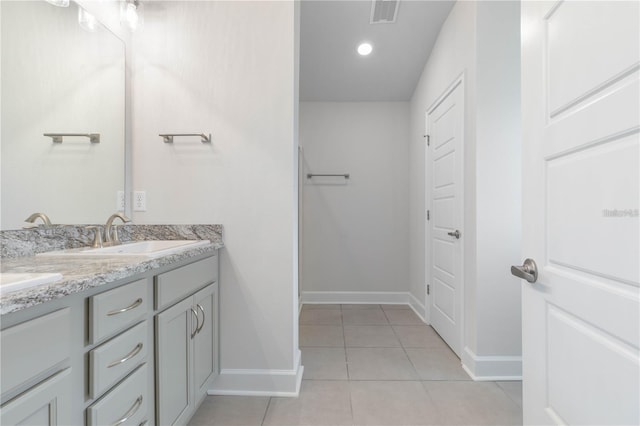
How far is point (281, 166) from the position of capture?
187cm

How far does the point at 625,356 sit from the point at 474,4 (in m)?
2.18

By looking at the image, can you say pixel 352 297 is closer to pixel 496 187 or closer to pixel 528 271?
pixel 496 187

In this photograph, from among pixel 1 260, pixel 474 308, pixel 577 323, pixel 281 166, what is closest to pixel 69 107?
pixel 1 260

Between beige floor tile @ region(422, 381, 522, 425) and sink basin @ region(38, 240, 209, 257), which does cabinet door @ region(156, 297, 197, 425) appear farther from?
beige floor tile @ region(422, 381, 522, 425)

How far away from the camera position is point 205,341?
5.44ft

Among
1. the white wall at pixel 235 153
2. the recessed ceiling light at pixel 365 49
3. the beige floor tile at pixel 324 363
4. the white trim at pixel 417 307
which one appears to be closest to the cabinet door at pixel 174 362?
the white wall at pixel 235 153

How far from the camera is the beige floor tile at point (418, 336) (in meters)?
2.56

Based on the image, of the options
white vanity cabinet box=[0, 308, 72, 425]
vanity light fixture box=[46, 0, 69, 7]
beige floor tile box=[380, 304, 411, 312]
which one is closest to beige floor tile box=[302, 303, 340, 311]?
beige floor tile box=[380, 304, 411, 312]

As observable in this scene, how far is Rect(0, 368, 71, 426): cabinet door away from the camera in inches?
26.2

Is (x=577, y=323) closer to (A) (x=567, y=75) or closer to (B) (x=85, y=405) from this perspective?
(A) (x=567, y=75)

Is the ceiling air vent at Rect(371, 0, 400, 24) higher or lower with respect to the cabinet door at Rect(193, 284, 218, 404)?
higher

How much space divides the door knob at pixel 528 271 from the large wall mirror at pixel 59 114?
1917 millimetres

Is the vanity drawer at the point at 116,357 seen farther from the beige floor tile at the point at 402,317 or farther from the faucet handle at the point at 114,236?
the beige floor tile at the point at 402,317

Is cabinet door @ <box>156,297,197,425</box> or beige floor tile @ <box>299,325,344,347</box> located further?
beige floor tile @ <box>299,325,344,347</box>
